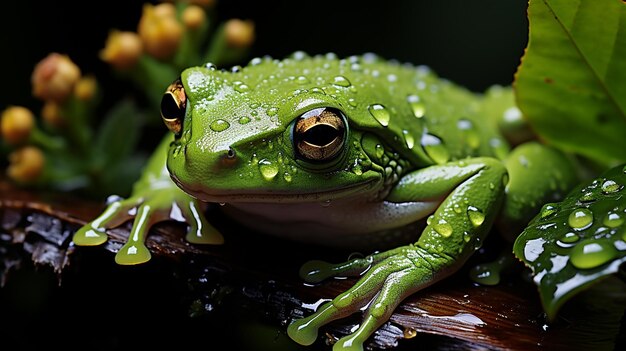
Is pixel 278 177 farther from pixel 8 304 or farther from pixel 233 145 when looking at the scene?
pixel 8 304

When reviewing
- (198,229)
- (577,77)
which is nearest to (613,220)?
(577,77)

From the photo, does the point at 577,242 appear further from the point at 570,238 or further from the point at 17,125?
the point at 17,125

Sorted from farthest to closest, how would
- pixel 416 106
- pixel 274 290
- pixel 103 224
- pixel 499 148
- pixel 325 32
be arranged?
pixel 325 32, pixel 499 148, pixel 416 106, pixel 103 224, pixel 274 290

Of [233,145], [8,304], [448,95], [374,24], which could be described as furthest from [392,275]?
[374,24]

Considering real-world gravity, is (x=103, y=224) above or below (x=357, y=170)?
below

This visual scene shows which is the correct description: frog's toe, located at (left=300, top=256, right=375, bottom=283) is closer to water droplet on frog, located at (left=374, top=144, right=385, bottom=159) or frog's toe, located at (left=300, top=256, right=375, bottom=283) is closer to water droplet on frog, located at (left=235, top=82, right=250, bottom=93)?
water droplet on frog, located at (left=374, top=144, right=385, bottom=159)

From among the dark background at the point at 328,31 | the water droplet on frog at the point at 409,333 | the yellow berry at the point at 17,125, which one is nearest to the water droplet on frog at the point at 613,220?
the water droplet on frog at the point at 409,333

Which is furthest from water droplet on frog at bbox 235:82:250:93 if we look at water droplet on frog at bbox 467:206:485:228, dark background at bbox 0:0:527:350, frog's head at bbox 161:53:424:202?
dark background at bbox 0:0:527:350

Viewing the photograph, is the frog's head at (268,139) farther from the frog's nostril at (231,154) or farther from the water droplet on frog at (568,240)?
the water droplet on frog at (568,240)
